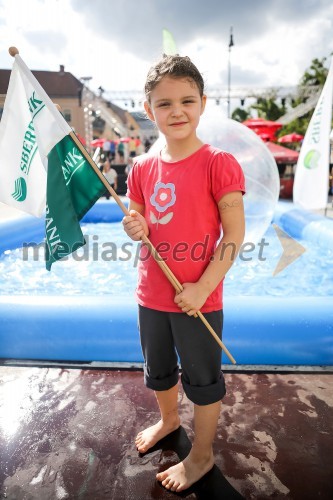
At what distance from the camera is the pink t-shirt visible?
1.41m

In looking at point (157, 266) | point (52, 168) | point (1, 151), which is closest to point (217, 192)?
point (157, 266)

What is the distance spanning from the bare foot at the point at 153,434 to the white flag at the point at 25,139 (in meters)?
1.16

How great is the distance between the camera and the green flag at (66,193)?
1.63m

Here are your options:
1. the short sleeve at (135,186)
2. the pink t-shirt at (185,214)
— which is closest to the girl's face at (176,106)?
the pink t-shirt at (185,214)

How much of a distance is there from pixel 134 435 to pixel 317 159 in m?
5.80

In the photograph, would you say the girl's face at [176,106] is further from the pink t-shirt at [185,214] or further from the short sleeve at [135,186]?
the short sleeve at [135,186]

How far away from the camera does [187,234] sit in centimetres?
146

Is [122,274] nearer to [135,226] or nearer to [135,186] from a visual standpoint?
[135,186]

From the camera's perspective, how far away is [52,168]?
164 cm

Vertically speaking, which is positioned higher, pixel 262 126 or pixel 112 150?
pixel 262 126

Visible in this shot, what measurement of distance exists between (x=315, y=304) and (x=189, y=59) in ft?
5.79

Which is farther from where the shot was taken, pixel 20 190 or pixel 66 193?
pixel 20 190

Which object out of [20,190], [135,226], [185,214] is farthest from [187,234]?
[20,190]

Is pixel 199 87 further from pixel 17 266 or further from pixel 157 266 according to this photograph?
pixel 17 266
